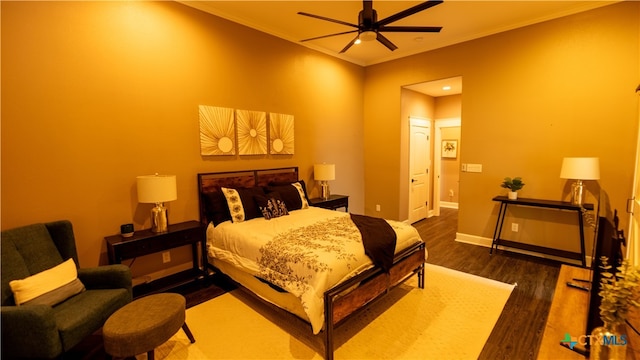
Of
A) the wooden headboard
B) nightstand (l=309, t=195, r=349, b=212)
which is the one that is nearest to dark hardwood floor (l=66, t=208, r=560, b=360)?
the wooden headboard

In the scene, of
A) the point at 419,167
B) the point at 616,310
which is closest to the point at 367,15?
the point at 616,310

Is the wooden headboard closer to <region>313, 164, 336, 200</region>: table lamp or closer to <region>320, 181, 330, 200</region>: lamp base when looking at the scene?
<region>313, 164, 336, 200</region>: table lamp

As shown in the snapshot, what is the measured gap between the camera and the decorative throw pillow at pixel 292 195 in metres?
4.01

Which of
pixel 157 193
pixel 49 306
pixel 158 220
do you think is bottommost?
pixel 49 306

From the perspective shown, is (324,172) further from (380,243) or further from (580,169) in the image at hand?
(580,169)

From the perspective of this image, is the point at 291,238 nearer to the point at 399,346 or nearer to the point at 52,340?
the point at 399,346

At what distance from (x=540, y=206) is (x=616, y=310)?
346 cm

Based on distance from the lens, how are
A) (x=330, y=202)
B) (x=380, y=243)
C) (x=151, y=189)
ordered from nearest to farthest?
1. (x=380, y=243)
2. (x=151, y=189)
3. (x=330, y=202)

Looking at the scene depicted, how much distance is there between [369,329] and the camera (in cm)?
258

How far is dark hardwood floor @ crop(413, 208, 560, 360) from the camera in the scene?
92.1 inches

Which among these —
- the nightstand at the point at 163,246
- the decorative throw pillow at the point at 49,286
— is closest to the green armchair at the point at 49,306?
the decorative throw pillow at the point at 49,286

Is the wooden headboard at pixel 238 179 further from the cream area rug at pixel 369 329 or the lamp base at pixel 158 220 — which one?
the cream area rug at pixel 369 329

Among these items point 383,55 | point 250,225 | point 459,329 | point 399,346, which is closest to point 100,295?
point 250,225

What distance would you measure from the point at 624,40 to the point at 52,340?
20.2 feet
